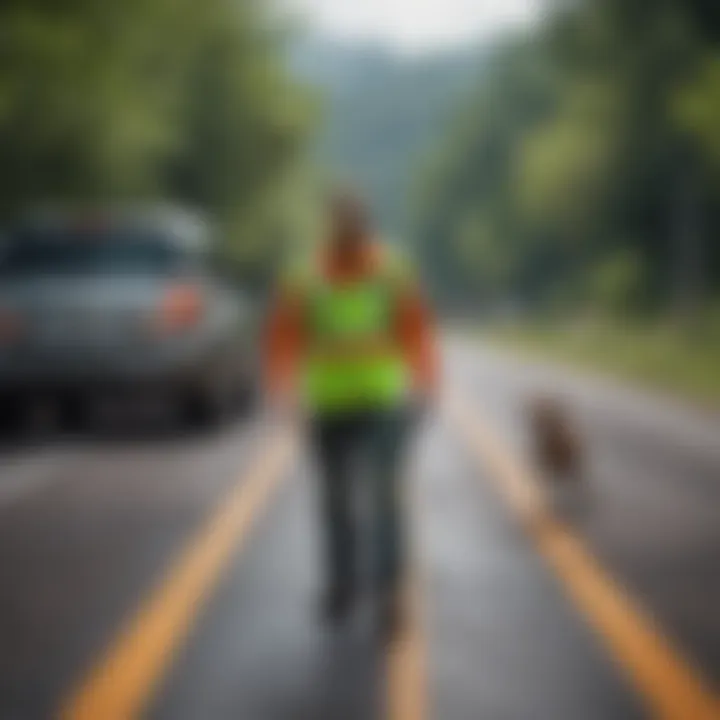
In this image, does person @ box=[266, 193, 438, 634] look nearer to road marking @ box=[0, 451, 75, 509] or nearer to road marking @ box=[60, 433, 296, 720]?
road marking @ box=[60, 433, 296, 720]

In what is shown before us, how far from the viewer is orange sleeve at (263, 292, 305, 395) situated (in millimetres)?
7762

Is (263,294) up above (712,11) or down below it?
below

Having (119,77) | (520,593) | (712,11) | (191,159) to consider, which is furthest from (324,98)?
(520,593)

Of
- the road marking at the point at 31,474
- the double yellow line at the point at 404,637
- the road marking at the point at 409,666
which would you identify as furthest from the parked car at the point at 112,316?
the road marking at the point at 409,666

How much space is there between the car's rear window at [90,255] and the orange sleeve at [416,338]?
988cm

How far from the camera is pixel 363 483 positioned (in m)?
8.08

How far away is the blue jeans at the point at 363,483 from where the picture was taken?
7.94m

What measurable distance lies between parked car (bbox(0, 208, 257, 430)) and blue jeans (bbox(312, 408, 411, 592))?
8.83 m

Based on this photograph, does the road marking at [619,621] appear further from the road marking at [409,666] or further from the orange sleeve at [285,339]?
the orange sleeve at [285,339]

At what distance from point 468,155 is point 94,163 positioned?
6930 cm

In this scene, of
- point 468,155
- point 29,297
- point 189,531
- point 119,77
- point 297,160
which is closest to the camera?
point 189,531

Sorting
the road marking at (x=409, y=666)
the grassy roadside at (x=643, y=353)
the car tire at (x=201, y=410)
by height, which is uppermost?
the road marking at (x=409, y=666)

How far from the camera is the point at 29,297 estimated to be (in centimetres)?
1688

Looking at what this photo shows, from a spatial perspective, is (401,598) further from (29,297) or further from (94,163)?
(94,163)
